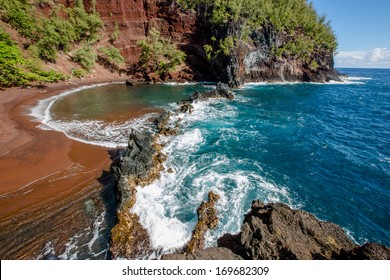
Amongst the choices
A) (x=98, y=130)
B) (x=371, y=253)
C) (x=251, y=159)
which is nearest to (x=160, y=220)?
(x=371, y=253)

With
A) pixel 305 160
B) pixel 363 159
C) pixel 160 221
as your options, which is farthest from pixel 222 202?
pixel 363 159

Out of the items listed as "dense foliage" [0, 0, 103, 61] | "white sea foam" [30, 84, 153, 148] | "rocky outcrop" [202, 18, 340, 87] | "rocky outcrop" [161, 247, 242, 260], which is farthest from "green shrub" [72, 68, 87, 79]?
"rocky outcrop" [161, 247, 242, 260]

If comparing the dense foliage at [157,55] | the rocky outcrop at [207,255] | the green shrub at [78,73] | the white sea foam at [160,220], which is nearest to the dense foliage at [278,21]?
the dense foliage at [157,55]

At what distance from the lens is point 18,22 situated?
4544cm

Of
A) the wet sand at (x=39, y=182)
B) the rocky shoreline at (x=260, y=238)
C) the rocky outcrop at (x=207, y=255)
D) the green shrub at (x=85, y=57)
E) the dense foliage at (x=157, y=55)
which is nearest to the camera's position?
Answer: the rocky outcrop at (x=207, y=255)

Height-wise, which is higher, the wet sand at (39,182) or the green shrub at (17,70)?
the green shrub at (17,70)

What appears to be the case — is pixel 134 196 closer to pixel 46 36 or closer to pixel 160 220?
pixel 160 220

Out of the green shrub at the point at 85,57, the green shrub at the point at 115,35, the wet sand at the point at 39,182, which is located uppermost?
the green shrub at the point at 115,35

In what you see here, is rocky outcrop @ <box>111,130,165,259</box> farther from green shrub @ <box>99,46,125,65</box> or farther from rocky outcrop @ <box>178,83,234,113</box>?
green shrub @ <box>99,46,125,65</box>

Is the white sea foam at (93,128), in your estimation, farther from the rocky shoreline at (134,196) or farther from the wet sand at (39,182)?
the rocky shoreline at (134,196)

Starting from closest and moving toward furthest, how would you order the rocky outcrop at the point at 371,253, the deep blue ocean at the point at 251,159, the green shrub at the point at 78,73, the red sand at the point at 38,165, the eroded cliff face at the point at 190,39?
the rocky outcrop at the point at 371,253, the deep blue ocean at the point at 251,159, the red sand at the point at 38,165, the green shrub at the point at 78,73, the eroded cliff face at the point at 190,39

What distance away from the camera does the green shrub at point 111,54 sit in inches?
2352

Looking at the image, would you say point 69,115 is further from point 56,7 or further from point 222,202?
point 56,7

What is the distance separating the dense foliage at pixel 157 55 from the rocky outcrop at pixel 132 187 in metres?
48.4
